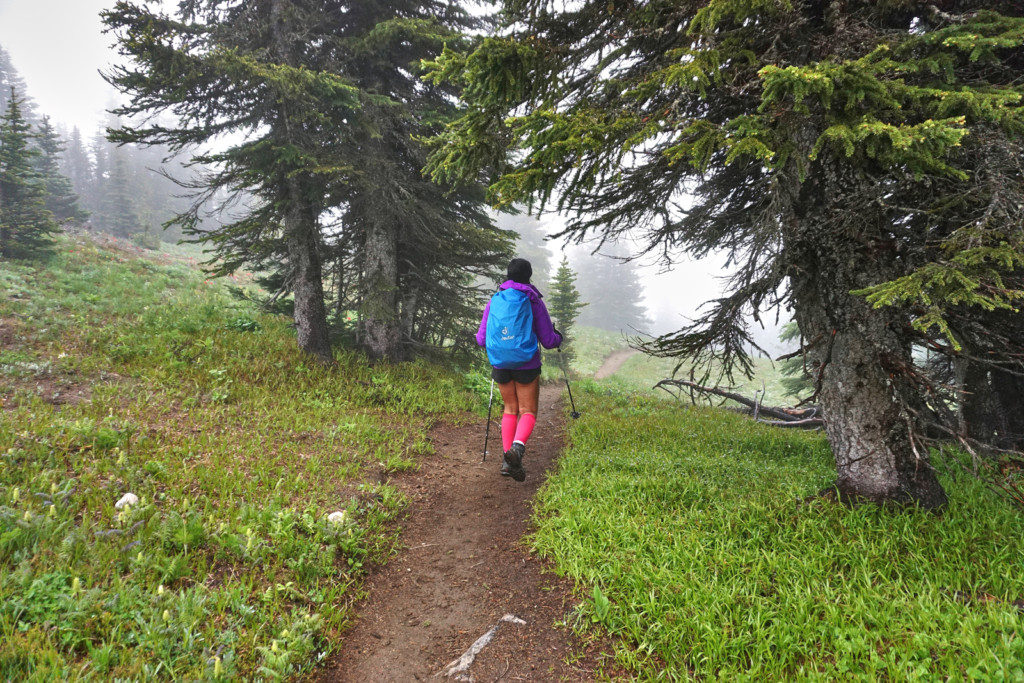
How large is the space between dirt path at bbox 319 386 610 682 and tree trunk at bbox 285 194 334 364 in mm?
5187

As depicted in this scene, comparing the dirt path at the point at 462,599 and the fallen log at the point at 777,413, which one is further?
the fallen log at the point at 777,413

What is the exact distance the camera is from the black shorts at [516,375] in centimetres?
555

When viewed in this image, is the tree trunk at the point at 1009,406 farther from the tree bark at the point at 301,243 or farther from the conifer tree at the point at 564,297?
the conifer tree at the point at 564,297

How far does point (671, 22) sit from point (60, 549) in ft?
22.5

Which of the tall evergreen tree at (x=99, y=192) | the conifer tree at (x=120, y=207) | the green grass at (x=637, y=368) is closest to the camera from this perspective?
the green grass at (x=637, y=368)

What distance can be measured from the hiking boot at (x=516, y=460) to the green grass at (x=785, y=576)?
20.6 inches

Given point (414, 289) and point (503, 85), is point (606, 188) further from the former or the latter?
point (414, 289)

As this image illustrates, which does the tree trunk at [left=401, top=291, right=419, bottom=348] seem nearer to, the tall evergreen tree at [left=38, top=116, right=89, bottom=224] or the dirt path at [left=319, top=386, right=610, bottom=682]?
the dirt path at [left=319, top=386, right=610, bottom=682]

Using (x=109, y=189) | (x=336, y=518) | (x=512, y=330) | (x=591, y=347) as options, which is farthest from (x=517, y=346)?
(x=109, y=189)

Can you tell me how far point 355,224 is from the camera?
10.7 m

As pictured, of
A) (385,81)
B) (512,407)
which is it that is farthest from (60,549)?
(385,81)

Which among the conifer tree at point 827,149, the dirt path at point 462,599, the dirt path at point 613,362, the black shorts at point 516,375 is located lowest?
the dirt path at point 613,362

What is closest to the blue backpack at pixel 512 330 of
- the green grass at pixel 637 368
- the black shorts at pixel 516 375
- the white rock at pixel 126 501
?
the black shorts at pixel 516 375

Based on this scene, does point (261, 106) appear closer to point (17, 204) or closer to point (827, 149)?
point (827, 149)
